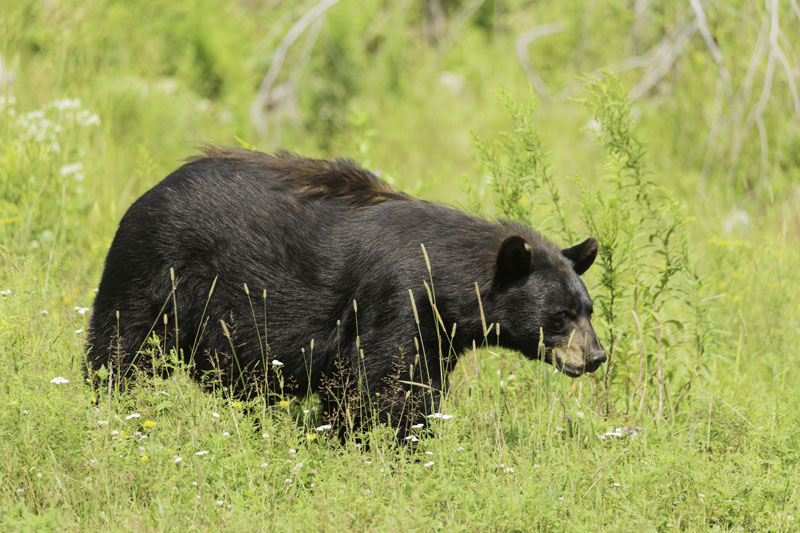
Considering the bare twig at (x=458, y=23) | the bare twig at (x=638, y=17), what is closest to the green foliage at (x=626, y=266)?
the bare twig at (x=638, y=17)

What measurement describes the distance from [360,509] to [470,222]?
175cm

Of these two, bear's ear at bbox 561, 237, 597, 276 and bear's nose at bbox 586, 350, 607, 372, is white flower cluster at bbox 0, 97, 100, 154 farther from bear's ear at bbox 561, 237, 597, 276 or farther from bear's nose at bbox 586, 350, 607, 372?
bear's nose at bbox 586, 350, 607, 372

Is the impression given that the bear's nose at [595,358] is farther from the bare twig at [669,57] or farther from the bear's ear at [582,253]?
the bare twig at [669,57]

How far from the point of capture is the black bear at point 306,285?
180 inches

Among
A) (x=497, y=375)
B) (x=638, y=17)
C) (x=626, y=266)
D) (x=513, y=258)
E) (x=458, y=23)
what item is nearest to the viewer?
(x=513, y=258)

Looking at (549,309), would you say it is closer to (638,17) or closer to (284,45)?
(638,17)

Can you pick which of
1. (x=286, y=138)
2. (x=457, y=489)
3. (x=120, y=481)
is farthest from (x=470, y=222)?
(x=286, y=138)

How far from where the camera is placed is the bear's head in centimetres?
460

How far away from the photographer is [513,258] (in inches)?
179

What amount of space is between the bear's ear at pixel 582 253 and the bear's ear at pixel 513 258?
278 millimetres

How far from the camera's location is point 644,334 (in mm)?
5129

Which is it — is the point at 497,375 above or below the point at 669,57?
below

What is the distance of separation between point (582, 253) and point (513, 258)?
17.6 inches

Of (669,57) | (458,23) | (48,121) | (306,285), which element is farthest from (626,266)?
(458,23)
